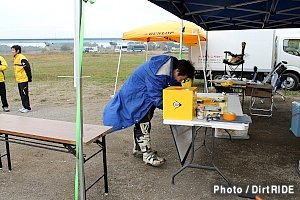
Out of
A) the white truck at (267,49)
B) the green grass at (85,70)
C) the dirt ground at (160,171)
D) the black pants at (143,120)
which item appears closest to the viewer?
the dirt ground at (160,171)

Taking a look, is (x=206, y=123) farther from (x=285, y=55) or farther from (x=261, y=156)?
(x=285, y=55)

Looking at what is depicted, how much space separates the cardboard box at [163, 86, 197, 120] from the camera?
107 inches

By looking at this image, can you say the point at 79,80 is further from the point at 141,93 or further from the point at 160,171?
the point at 160,171

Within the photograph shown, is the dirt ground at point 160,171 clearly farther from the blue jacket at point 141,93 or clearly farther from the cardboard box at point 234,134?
the blue jacket at point 141,93

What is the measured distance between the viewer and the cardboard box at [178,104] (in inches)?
107

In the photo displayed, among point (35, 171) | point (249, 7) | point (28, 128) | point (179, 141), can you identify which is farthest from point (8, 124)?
point (249, 7)

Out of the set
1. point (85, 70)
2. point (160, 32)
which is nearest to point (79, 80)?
point (160, 32)

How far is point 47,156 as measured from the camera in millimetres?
3877

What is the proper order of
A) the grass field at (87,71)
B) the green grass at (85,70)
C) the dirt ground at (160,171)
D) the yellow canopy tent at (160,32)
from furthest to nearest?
the green grass at (85,70) → the grass field at (87,71) → the yellow canopy tent at (160,32) → the dirt ground at (160,171)

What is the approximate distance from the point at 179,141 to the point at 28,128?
62.7 inches

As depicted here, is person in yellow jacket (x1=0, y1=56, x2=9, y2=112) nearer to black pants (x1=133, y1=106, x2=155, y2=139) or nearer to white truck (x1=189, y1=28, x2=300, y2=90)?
black pants (x1=133, y1=106, x2=155, y2=139)

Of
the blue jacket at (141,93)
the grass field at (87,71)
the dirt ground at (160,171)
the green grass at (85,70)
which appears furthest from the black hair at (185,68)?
the green grass at (85,70)

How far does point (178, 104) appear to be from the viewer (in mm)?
2777

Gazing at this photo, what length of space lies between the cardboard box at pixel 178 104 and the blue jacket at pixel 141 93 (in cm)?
→ 30
